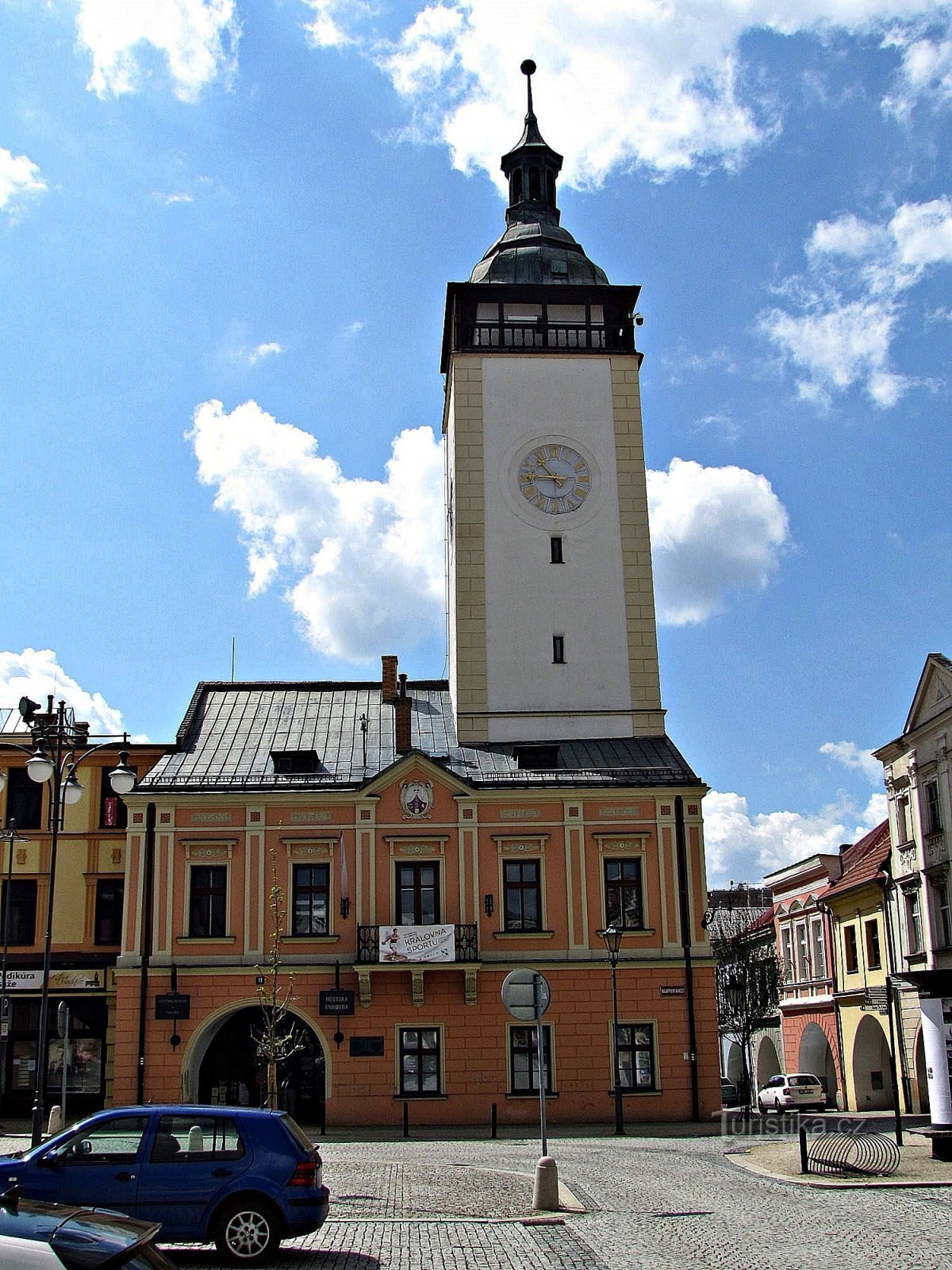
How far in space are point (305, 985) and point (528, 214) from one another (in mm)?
29037

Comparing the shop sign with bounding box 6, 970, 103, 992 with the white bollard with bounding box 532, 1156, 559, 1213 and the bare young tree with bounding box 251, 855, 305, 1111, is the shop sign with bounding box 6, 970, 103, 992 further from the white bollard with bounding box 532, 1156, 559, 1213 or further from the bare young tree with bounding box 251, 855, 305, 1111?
the white bollard with bounding box 532, 1156, 559, 1213

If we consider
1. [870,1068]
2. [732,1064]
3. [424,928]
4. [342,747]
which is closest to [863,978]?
[870,1068]

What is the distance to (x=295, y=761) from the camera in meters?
37.9

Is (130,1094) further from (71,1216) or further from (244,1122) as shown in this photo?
(71,1216)

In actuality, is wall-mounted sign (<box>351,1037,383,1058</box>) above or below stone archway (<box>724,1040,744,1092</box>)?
above

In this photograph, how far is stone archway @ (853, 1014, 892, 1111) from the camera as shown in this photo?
42312 mm

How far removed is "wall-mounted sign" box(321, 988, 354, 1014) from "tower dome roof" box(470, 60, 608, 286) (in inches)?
952

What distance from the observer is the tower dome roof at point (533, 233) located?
4503cm

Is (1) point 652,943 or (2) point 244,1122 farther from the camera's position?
(1) point 652,943

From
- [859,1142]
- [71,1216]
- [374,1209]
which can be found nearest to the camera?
[71,1216]

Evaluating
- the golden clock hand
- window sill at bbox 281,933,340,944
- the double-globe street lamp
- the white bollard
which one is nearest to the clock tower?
the golden clock hand

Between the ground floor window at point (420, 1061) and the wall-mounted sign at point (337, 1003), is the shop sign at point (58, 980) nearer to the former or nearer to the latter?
the wall-mounted sign at point (337, 1003)

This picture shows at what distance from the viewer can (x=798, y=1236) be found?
14234mm

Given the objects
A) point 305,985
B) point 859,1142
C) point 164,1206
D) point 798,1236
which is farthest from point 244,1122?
point 305,985
